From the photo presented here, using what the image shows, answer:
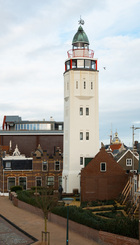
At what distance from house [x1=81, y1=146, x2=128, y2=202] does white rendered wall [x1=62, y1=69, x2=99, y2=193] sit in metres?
6.16

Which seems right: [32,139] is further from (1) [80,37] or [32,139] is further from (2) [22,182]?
(1) [80,37]

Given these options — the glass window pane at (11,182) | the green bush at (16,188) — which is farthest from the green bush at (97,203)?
the glass window pane at (11,182)

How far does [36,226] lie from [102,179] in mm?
16853

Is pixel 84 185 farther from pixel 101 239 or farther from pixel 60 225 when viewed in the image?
pixel 101 239

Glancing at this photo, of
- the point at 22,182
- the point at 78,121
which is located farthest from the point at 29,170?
the point at 78,121

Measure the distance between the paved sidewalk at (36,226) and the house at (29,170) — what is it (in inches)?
562

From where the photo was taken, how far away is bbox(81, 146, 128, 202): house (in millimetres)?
48594

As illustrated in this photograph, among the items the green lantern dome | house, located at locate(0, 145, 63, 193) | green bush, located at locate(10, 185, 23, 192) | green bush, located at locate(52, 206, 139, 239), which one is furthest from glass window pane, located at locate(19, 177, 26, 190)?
green bush, located at locate(52, 206, 139, 239)

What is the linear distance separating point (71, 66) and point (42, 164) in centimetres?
1815

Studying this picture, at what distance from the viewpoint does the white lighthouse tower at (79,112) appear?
55.2 meters

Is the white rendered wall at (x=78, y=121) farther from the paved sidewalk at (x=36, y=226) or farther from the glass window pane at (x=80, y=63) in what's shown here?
the paved sidewalk at (x=36, y=226)

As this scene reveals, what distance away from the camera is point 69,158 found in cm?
5531

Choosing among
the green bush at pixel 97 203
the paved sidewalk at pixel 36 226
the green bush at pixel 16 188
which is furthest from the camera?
the green bush at pixel 16 188

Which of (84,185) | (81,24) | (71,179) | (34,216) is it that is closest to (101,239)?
(34,216)
